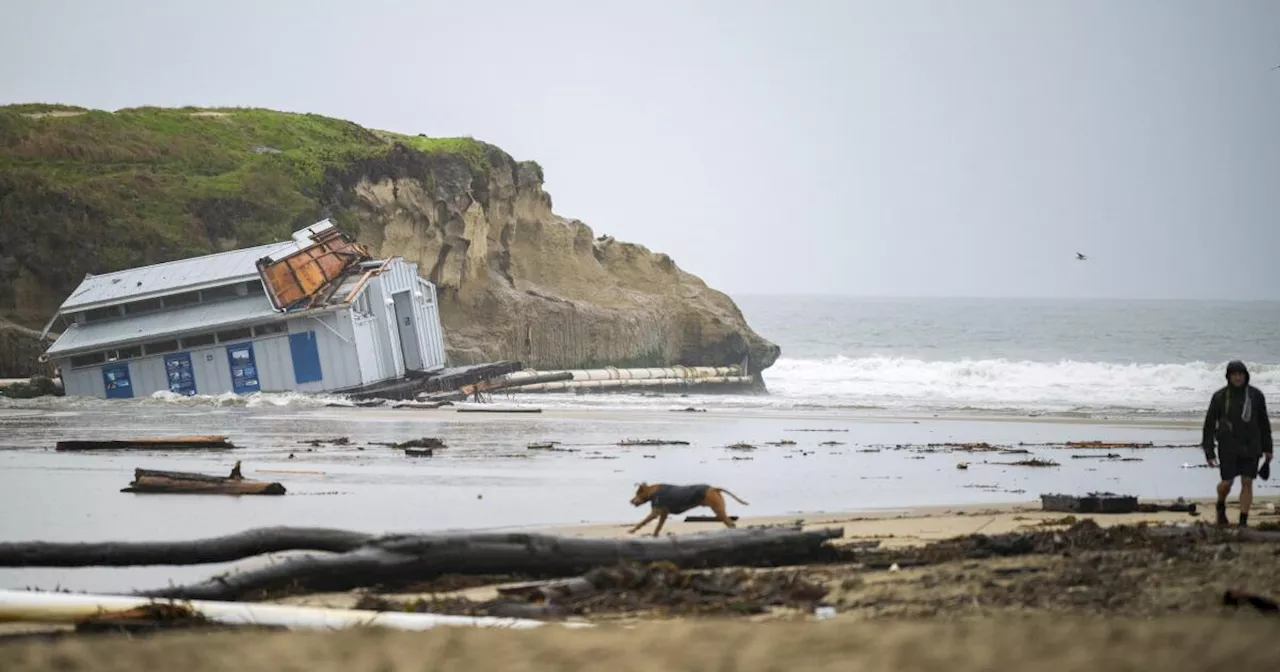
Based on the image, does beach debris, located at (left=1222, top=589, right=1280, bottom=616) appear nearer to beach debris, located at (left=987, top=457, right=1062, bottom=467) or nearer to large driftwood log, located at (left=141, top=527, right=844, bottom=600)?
large driftwood log, located at (left=141, top=527, right=844, bottom=600)

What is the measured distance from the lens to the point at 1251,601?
7.14 metres

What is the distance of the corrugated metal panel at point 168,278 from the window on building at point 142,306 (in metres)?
0.42

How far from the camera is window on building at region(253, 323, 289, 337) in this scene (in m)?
39.5

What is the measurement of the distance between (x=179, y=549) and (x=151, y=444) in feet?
41.0

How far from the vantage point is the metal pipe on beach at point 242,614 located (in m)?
7.14

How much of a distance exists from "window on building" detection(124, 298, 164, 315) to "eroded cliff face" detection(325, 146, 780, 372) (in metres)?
15.5

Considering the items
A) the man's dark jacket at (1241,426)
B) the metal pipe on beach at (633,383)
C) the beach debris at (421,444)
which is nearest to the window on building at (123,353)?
the metal pipe on beach at (633,383)

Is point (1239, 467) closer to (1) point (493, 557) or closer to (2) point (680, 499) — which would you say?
(2) point (680, 499)

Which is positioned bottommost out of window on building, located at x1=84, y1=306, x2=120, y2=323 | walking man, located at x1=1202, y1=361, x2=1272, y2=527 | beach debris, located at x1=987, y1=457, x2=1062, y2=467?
beach debris, located at x1=987, y1=457, x2=1062, y2=467

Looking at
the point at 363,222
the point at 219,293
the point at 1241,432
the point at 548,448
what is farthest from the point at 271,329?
the point at 1241,432

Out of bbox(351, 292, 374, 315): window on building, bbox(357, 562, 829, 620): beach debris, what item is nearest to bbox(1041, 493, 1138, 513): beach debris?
bbox(357, 562, 829, 620): beach debris

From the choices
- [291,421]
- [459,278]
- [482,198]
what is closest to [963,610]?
[291,421]

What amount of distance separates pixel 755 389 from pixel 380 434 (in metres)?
38.6

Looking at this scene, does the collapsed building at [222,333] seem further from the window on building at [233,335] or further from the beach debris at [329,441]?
the beach debris at [329,441]
